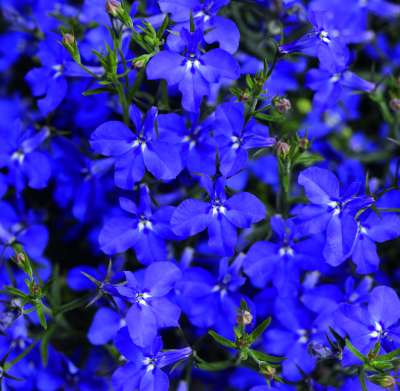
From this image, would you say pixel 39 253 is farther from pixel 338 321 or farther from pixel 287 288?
pixel 338 321

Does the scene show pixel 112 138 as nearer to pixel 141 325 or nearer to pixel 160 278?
pixel 160 278

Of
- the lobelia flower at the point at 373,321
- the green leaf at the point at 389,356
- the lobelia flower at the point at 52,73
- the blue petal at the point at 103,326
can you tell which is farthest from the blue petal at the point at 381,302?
the lobelia flower at the point at 52,73

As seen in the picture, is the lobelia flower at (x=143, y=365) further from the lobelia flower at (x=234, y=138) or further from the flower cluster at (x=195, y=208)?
the lobelia flower at (x=234, y=138)

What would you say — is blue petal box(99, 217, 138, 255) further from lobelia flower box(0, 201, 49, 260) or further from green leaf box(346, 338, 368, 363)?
green leaf box(346, 338, 368, 363)

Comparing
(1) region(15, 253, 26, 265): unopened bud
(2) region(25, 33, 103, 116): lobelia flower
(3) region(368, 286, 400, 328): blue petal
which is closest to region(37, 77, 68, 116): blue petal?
(2) region(25, 33, 103, 116): lobelia flower

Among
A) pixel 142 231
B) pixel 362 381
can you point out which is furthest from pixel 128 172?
pixel 362 381

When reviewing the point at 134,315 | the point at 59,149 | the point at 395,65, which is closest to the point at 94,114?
the point at 59,149
